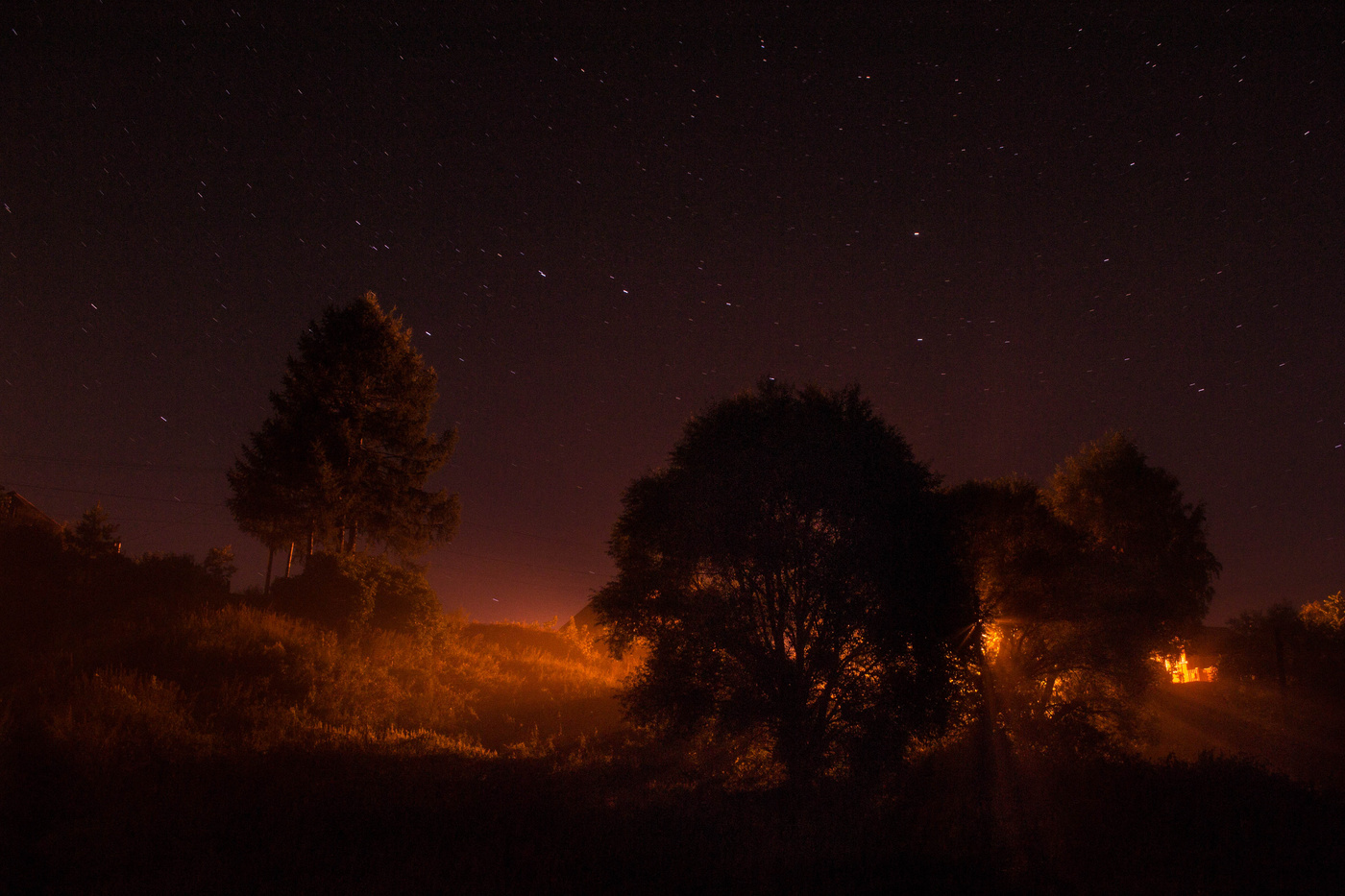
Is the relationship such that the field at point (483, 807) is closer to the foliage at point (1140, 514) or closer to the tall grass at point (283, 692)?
the tall grass at point (283, 692)

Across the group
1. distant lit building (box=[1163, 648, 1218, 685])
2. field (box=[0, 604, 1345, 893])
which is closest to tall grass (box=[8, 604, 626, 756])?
field (box=[0, 604, 1345, 893])

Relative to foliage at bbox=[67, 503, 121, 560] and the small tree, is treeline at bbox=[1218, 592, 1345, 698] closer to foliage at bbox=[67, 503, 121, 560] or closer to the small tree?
the small tree

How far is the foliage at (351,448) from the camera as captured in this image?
2689cm

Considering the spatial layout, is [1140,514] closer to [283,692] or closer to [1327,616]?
[1327,616]

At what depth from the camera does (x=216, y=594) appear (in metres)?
25.5

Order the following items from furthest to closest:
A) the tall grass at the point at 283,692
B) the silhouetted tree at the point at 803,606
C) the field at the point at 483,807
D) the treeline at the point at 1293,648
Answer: the treeline at the point at 1293,648 < the silhouetted tree at the point at 803,606 < the tall grass at the point at 283,692 < the field at the point at 483,807

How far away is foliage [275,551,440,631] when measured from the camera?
24.2m

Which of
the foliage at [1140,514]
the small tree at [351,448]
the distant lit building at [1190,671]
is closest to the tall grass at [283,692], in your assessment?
the small tree at [351,448]

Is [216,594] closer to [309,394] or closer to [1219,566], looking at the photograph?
[309,394]

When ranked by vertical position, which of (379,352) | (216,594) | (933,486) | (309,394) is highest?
(379,352)

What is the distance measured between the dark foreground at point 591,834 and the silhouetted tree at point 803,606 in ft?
5.60

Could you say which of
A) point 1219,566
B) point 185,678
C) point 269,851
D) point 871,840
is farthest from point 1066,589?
point 185,678

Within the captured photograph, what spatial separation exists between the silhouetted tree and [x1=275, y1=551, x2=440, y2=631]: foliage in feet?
42.9

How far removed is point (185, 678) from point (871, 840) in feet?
57.3
